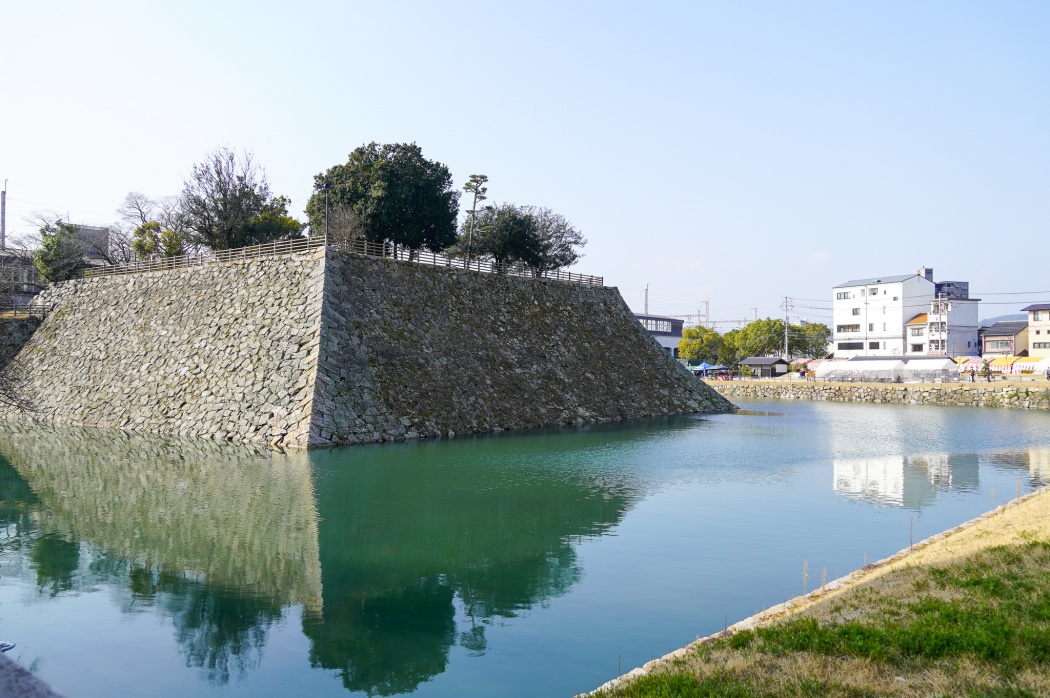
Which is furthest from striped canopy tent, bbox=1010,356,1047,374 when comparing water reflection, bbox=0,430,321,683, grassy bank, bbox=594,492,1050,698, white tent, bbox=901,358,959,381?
grassy bank, bbox=594,492,1050,698

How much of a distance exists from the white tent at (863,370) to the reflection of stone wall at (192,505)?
6256 centimetres

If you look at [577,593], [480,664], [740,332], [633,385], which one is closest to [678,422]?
[633,385]

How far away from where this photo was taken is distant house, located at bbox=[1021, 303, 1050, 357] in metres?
93.4

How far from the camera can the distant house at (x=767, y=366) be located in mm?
91250

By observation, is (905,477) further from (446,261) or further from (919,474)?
(446,261)

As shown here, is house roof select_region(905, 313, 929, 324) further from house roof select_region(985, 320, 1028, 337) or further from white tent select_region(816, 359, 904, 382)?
white tent select_region(816, 359, 904, 382)

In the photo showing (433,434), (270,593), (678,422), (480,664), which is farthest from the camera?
(678,422)

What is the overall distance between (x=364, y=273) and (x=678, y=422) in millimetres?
18805

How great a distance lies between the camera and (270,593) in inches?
517

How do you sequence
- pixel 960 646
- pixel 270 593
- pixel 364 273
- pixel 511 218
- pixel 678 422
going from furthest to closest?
pixel 511 218 < pixel 678 422 < pixel 364 273 < pixel 270 593 < pixel 960 646

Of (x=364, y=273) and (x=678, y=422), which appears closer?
(x=364, y=273)

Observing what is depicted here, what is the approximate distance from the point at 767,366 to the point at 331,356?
69373 millimetres

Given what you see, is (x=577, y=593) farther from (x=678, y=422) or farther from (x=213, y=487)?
(x=678, y=422)

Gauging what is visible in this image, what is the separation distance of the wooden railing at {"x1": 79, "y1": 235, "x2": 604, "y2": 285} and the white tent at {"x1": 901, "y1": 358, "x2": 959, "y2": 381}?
35306mm
